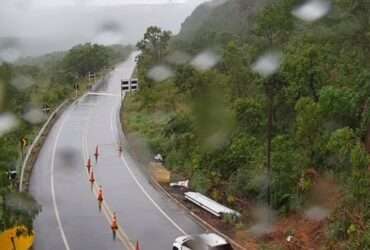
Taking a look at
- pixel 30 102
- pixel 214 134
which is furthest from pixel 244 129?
pixel 30 102

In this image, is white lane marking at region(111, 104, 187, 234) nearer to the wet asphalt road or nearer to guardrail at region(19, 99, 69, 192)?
the wet asphalt road

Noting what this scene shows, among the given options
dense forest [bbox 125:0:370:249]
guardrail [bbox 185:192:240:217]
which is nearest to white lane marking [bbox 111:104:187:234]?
guardrail [bbox 185:192:240:217]

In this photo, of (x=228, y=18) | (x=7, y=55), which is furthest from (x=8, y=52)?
(x=228, y=18)

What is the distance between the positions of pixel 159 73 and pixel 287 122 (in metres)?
14.9

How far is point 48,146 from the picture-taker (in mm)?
25031

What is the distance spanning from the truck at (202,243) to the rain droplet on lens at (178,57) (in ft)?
59.1

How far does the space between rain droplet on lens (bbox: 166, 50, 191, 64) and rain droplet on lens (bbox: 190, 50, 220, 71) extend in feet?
4.31

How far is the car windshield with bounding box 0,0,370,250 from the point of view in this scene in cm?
1428

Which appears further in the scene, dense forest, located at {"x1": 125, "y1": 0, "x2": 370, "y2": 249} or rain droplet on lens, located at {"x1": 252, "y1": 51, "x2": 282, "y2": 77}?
rain droplet on lens, located at {"x1": 252, "y1": 51, "x2": 282, "y2": 77}

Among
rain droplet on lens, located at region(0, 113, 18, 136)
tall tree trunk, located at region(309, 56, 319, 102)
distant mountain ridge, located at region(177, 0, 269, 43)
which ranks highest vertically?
distant mountain ridge, located at region(177, 0, 269, 43)

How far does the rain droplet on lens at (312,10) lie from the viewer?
2498 cm

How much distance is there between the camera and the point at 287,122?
2070 cm

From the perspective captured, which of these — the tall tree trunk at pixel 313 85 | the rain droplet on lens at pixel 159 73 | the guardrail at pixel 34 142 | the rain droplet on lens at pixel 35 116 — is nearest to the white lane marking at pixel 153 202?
the guardrail at pixel 34 142

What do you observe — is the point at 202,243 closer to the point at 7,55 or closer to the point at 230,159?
the point at 230,159
